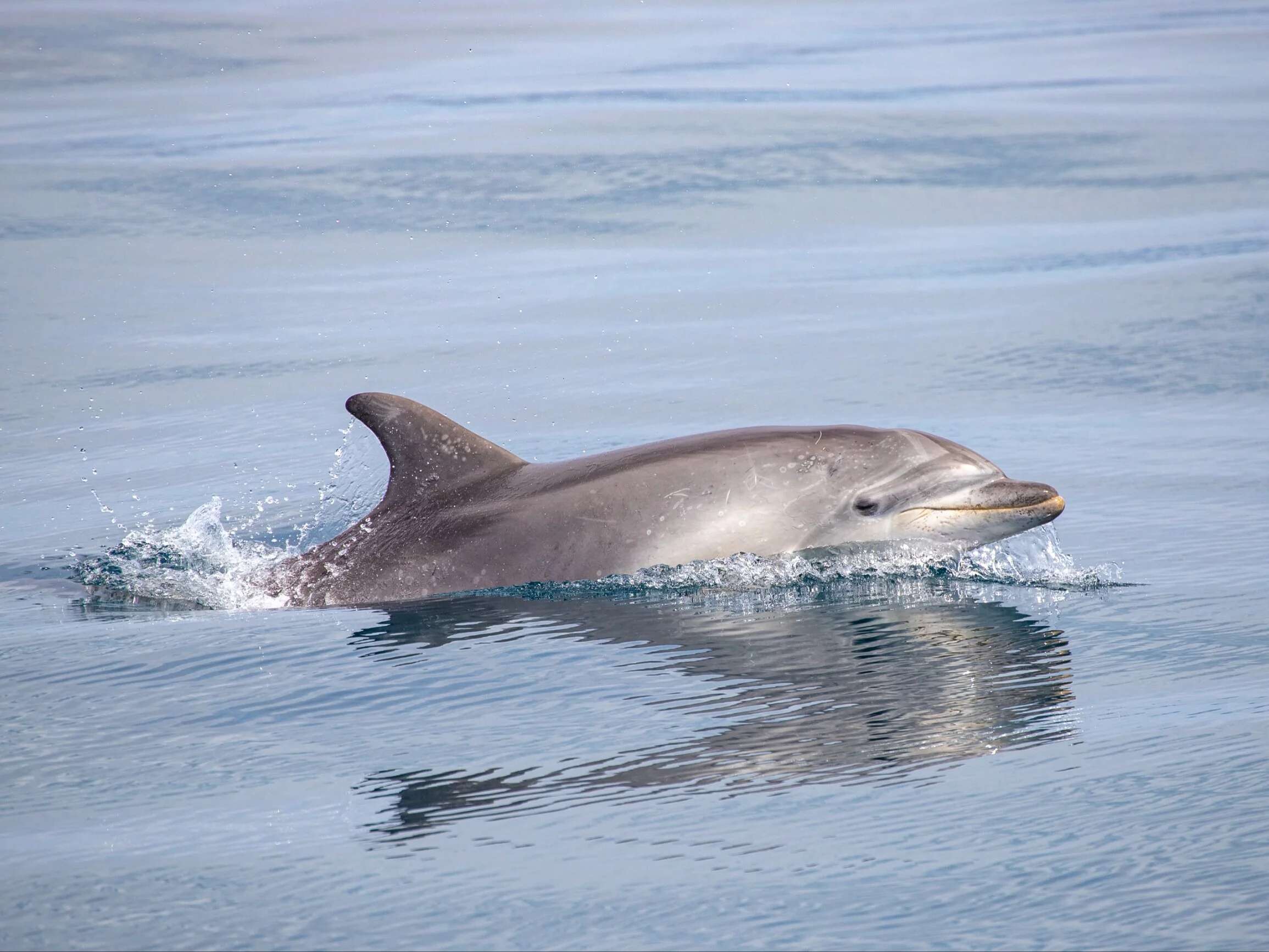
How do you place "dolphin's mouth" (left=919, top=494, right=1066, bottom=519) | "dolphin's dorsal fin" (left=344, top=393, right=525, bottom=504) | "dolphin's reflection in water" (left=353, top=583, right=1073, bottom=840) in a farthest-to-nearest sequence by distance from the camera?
1. "dolphin's dorsal fin" (left=344, top=393, right=525, bottom=504)
2. "dolphin's mouth" (left=919, top=494, right=1066, bottom=519)
3. "dolphin's reflection in water" (left=353, top=583, right=1073, bottom=840)

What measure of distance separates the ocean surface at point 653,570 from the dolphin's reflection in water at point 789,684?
0.03 m

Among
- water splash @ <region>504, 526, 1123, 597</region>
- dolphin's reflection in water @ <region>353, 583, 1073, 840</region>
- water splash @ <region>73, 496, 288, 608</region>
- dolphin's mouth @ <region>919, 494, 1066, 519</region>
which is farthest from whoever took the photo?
water splash @ <region>73, 496, 288, 608</region>

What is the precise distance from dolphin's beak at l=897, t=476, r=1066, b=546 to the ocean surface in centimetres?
21

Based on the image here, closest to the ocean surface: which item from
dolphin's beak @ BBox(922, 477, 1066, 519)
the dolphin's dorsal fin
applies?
dolphin's beak @ BBox(922, 477, 1066, 519)

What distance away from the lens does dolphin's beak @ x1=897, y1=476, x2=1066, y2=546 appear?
31.9ft

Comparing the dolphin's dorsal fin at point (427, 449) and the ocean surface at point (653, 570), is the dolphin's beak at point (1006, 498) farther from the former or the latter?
the dolphin's dorsal fin at point (427, 449)

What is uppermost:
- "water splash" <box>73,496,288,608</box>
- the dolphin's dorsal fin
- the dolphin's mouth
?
the dolphin's dorsal fin

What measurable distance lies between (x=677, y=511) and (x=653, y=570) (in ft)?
1.25

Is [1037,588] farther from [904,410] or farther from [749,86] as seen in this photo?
[749,86]

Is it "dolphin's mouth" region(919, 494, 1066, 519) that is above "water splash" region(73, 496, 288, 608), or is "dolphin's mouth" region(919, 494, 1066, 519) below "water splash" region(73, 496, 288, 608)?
above

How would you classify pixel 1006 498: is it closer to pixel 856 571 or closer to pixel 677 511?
pixel 856 571

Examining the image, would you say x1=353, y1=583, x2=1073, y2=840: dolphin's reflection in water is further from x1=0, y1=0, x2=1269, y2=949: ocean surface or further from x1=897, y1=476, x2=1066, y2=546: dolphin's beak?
x1=897, y1=476, x2=1066, y2=546: dolphin's beak

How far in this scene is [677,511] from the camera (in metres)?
9.86

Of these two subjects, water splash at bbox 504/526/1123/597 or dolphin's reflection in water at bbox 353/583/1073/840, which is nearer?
dolphin's reflection in water at bbox 353/583/1073/840
